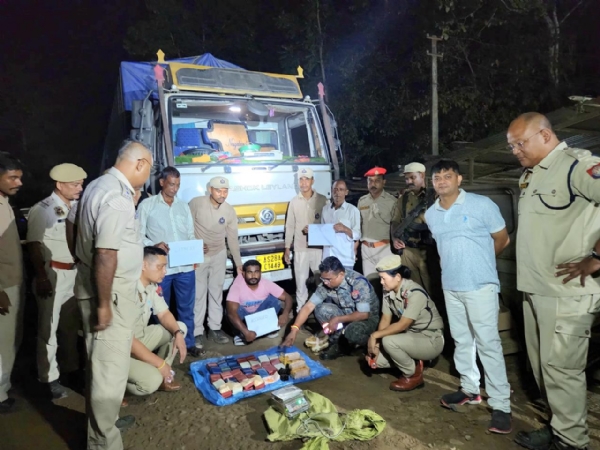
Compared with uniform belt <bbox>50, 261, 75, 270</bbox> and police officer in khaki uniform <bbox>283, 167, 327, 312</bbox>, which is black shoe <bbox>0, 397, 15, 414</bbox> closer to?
uniform belt <bbox>50, 261, 75, 270</bbox>

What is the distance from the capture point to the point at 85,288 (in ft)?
8.08

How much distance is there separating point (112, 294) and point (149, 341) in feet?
4.06

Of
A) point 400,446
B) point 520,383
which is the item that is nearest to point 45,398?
point 400,446

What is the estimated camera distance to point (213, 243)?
4613 millimetres

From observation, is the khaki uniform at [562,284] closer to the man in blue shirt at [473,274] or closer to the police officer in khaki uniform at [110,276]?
the man in blue shirt at [473,274]

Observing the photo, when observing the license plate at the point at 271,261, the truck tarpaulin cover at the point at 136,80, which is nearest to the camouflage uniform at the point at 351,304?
the license plate at the point at 271,261

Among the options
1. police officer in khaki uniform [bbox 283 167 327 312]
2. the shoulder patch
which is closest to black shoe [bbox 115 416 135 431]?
police officer in khaki uniform [bbox 283 167 327 312]

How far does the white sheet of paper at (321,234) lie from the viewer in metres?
4.92

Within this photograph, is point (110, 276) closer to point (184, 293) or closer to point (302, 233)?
point (184, 293)

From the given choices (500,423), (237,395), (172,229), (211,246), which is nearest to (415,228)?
(500,423)

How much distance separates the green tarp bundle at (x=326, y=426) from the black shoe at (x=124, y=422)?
40.3 inches

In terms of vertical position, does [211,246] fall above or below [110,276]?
below

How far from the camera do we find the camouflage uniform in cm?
413

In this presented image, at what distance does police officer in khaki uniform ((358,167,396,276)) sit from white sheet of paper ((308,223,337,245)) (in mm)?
430
